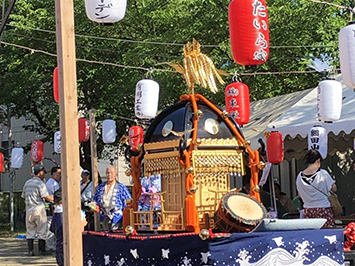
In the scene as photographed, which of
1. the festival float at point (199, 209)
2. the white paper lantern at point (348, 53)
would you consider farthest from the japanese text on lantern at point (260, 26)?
the white paper lantern at point (348, 53)

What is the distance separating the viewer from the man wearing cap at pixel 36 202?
13469 millimetres

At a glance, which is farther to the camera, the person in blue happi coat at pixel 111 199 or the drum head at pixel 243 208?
the person in blue happi coat at pixel 111 199

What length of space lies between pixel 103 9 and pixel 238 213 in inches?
120

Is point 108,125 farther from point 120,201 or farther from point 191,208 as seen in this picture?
point 191,208

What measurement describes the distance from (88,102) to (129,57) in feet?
21.0

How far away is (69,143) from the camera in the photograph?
5.97 meters

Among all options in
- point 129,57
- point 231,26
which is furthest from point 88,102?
point 231,26

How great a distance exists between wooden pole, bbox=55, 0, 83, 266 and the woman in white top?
3.76m

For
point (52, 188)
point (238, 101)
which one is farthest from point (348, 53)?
point (52, 188)

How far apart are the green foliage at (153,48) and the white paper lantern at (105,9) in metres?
6.96

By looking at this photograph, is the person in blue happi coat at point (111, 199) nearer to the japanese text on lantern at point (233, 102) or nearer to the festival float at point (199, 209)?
the festival float at point (199, 209)

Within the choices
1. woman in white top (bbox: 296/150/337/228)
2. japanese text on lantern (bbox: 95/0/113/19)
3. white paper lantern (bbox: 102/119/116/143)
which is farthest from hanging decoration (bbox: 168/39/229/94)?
white paper lantern (bbox: 102/119/116/143)

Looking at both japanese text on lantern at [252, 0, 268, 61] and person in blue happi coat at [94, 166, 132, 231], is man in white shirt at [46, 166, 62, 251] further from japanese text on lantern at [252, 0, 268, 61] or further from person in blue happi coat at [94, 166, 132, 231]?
japanese text on lantern at [252, 0, 268, 61]

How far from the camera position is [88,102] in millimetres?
22844
